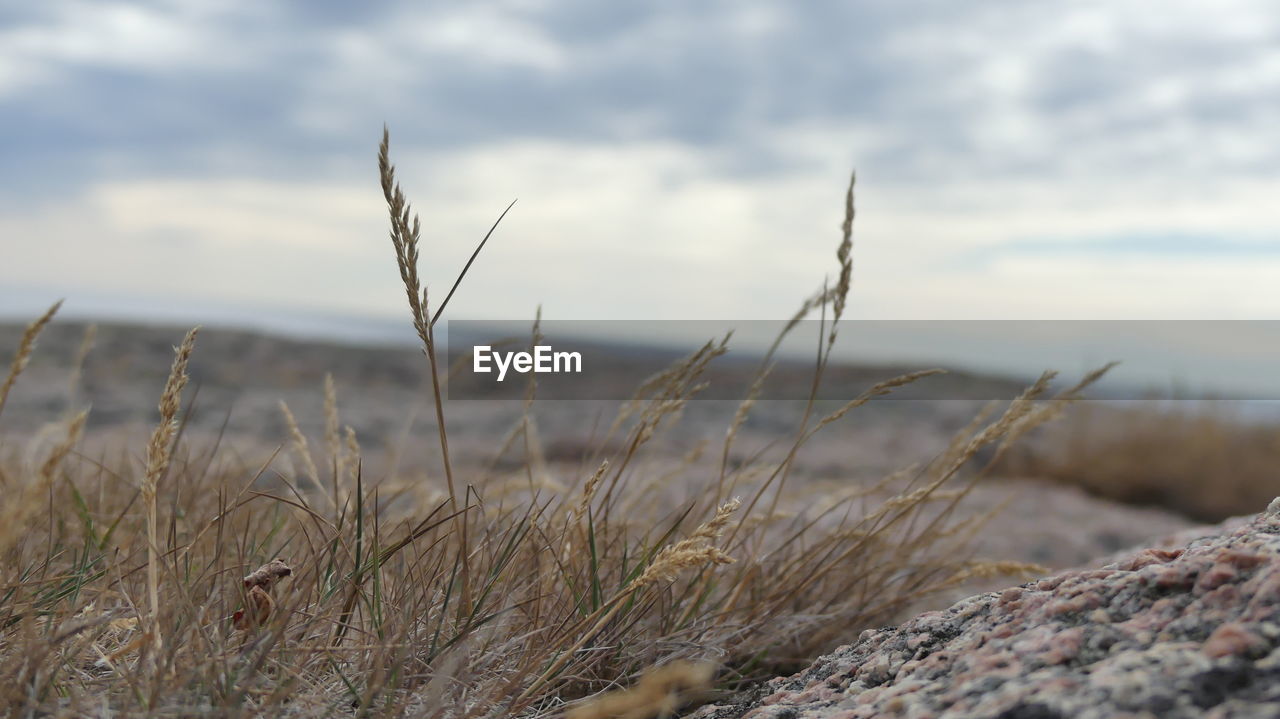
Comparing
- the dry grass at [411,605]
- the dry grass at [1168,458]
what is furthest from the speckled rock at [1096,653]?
the dry grass at [1168,458]

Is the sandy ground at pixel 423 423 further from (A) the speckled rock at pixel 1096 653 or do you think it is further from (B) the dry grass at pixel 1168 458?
(A) the speckled rock at pixel 1096 653

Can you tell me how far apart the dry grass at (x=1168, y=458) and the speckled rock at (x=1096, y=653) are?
5086 millimetres

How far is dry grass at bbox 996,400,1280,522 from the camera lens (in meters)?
6.13

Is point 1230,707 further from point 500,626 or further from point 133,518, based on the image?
point 133,518

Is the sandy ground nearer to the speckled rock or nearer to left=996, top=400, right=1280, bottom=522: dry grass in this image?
left=996, top=400, right=1280, bottom=522: dry grass

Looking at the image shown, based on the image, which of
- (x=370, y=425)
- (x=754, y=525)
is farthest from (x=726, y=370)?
(x=754, y=525)

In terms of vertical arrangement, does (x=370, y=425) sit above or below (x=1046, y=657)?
below

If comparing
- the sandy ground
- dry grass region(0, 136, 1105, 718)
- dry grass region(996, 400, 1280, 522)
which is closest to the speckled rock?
dry grass region(0, 136, 1105, 718)

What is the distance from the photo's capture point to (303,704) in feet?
4.45

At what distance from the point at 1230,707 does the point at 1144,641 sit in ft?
0.61

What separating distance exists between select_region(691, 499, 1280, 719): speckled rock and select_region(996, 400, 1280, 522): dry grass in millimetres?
5086

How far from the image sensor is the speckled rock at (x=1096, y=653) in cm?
100

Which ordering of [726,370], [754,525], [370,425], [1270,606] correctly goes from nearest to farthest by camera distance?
[1270,606], [754,525], [370,425], [726,370]

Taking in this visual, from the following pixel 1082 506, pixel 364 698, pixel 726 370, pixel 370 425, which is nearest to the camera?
pixel 364 698
